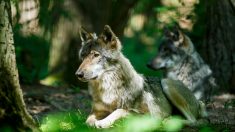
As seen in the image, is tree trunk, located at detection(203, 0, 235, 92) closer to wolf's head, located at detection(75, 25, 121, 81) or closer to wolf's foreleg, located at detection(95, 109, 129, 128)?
wolf's head, located at detection(75, 25, 121, 81)

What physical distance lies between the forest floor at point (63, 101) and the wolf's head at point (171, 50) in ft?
3.99

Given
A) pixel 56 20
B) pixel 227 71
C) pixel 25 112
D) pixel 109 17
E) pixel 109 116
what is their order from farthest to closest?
1. pixel 109 17
2. pixel 56 20
3. pixel 227 71
4. pixel 109 116
5. pixel 25 112

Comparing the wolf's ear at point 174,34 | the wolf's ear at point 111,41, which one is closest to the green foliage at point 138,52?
the wolf's ear at point 174,34

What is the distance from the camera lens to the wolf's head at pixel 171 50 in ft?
40.0

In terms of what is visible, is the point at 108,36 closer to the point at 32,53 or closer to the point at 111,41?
the point at 111,41

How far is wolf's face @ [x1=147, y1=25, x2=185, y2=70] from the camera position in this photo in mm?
12203

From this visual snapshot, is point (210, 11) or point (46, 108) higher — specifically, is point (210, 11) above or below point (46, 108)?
above

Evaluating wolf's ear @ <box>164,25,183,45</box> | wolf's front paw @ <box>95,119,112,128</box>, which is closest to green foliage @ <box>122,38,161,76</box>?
wolf's ear @ <box>164,25,183,45</box>

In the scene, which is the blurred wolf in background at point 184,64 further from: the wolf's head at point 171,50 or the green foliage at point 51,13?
the green foliage at point 51,13

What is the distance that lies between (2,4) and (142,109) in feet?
9.68

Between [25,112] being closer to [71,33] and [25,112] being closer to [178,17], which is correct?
[178,17]

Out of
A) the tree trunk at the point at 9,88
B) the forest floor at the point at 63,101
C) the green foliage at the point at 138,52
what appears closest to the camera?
the tree trunk at the point at 9,88

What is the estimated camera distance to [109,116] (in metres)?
7.25

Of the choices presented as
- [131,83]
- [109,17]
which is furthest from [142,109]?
[109,17]
